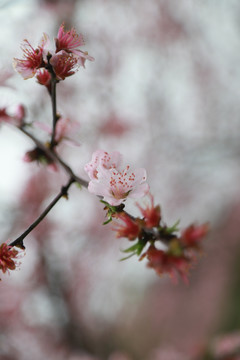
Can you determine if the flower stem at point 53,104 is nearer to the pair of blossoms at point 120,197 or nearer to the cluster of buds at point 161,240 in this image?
the pair of blossoms at point 120,197

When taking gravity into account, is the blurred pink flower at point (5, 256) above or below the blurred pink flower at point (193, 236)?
below

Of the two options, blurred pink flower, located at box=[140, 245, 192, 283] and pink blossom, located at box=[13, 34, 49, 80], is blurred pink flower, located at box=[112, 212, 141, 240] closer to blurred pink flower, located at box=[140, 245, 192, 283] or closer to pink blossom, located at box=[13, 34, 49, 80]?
blurred pink flower, located at box=[140, 245, 192, 283]

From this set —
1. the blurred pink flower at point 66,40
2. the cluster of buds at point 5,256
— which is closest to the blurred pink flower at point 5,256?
the cluster of buds at point 5,256

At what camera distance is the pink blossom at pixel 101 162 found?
70 centimetres

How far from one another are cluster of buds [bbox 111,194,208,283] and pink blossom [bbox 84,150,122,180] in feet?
0.36

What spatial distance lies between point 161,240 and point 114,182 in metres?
0.18

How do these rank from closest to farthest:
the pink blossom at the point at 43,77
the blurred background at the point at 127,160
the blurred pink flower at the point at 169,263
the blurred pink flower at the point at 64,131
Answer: the blurred pink flower at the point at 169,263
the pink blossom at the point at 43,77
the blurred pink flower at the point at 64,131
the blurred background at the point at 127,160

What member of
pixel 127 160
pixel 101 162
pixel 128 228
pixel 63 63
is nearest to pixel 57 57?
pixel 63 63

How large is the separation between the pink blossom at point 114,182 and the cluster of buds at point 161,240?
5cm

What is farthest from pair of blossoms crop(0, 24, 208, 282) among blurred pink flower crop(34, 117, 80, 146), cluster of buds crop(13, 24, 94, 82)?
blurred pink flower crop(34, 117, 80, 146)

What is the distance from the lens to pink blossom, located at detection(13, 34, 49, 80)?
2.41 ft

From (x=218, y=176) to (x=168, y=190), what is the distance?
730 mm

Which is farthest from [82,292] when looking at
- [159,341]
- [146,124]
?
[159,341]

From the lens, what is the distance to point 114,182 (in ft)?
2.27
